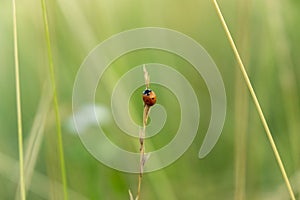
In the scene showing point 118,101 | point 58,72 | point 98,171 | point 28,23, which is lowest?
point 98,171

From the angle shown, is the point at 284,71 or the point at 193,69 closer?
the point at 284,71

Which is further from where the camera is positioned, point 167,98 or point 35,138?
point 167,98

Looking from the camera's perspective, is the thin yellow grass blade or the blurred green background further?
the blurred green background

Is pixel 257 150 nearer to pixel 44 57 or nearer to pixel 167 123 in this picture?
pixel 167 123

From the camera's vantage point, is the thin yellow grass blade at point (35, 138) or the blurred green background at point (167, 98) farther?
the blurred green background at point (167, 98)

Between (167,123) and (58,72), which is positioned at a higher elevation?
(58,72)

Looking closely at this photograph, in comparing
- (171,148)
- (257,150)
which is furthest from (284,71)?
(171,148)

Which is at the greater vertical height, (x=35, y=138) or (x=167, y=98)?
(x=167, y=98)

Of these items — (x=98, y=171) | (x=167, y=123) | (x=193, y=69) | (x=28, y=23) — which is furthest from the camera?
(x=28, y=23)
